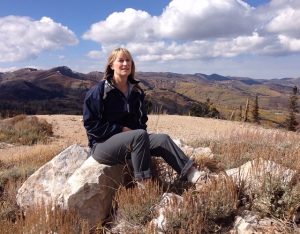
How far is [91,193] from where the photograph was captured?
459 centimetres

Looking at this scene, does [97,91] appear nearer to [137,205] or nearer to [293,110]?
[137,205]

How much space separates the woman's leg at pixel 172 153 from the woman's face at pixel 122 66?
0.96m

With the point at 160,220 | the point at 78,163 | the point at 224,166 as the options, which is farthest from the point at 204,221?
the point at 78,163

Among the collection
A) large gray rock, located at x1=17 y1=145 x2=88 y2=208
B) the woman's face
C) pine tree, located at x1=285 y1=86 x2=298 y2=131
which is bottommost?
pine tree, located at x1=285 y1=86 x2=298 y2=131

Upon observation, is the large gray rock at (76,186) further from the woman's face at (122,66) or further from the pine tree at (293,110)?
the pine tree at (293,110)

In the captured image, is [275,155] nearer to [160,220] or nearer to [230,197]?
[230,197]

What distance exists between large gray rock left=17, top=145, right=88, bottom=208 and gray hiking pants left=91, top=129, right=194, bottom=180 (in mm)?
664

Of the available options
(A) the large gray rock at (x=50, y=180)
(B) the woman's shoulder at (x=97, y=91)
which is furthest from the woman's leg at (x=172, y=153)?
(A) the large gray rock at (x=50, y=180)

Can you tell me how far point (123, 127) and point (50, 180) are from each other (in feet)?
3.93

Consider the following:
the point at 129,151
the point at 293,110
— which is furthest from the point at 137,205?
the point at 293,110

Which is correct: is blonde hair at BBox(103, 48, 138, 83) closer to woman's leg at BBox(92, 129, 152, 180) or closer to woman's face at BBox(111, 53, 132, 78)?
woman's face at BBox(111, 53, 132, 78)

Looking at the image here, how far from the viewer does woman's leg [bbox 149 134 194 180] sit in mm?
4707

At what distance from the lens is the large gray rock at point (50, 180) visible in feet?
16.9

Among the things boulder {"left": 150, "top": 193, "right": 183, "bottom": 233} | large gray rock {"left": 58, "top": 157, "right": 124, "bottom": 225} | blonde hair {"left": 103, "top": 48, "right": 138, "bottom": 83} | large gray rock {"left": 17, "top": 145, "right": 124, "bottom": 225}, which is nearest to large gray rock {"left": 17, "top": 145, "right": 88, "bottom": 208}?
large gray rock {"left": 17, "top": 145, "right": 124, "bottom": 225}
